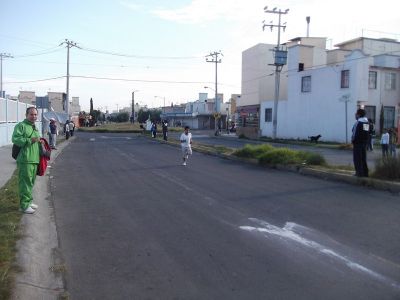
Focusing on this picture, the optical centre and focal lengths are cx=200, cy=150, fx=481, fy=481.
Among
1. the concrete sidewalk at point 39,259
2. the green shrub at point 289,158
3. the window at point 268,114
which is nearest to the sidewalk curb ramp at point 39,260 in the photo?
the concrete sidewalk at point 39,259

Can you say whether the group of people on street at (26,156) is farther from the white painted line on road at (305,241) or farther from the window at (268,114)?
the window at (268,114)

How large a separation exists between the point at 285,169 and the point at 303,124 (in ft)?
99.2

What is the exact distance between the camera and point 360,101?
1512 inches

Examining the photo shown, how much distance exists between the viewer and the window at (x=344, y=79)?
3920 centimetres

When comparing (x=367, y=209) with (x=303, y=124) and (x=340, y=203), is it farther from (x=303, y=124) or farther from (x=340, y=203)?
(x=303, y=124)

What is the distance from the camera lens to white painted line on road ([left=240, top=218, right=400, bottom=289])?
17.2ft

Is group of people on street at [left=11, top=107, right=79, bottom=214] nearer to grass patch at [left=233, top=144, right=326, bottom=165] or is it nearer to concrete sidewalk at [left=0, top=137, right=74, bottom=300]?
concrete sidewalk at [left=0, top=137, right=74, bottom=300]

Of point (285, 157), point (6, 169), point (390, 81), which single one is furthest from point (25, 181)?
point (390, 81)

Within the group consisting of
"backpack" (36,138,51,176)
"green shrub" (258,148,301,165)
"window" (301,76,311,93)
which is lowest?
"green shrub" (258,148,301,165)

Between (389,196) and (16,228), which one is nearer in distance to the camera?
(16,228)

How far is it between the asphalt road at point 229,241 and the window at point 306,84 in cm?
3369

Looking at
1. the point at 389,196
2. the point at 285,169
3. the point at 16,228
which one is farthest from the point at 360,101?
the point at 16,228

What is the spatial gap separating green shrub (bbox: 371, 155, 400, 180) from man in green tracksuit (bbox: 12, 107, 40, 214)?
8.18 meters

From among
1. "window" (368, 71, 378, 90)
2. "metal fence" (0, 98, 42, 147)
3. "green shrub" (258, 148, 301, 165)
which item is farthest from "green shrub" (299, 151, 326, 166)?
"window" (368, 71, 378, 90)
